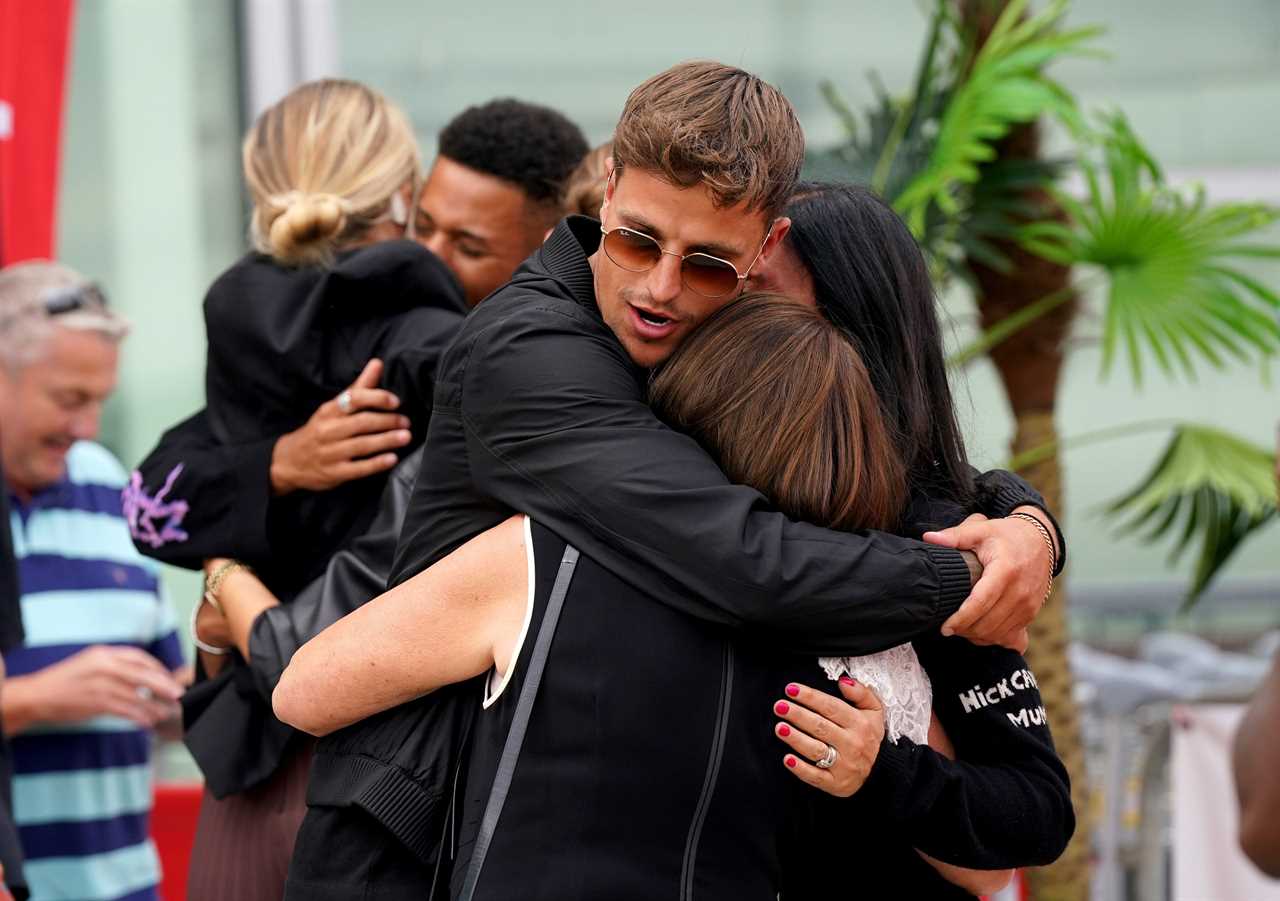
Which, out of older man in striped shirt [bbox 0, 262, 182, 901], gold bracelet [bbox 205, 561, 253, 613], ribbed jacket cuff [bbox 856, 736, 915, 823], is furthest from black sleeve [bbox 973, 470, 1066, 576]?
older man in striped shirt [bbox 0, 262, 182, 901]

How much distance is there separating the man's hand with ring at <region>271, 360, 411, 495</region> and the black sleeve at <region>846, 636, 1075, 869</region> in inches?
32.3

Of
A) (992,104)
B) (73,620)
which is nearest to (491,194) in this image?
(73,620)

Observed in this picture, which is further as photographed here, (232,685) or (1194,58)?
(1194,58)

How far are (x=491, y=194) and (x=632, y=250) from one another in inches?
34.3

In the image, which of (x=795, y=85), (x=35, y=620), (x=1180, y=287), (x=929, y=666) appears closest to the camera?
(x=929, y=666)

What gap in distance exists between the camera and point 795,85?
20.3 feet

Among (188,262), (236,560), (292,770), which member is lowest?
(188,262)

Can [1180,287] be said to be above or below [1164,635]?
above

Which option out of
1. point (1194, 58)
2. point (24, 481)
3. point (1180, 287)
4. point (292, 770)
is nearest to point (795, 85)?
point (1194, 58)

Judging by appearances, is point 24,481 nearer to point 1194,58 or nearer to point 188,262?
point 188,262

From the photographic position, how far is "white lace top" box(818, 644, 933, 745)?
168cm

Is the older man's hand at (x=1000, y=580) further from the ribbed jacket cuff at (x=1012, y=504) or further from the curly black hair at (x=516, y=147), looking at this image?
the curly black hair at (x=516, y=147)

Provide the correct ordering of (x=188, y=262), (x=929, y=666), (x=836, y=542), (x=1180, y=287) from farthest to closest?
(x=188, y=262) < (x=1180, y=287) < (x=929, y=666) < (x=836, y=542)

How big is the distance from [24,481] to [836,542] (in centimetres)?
250
